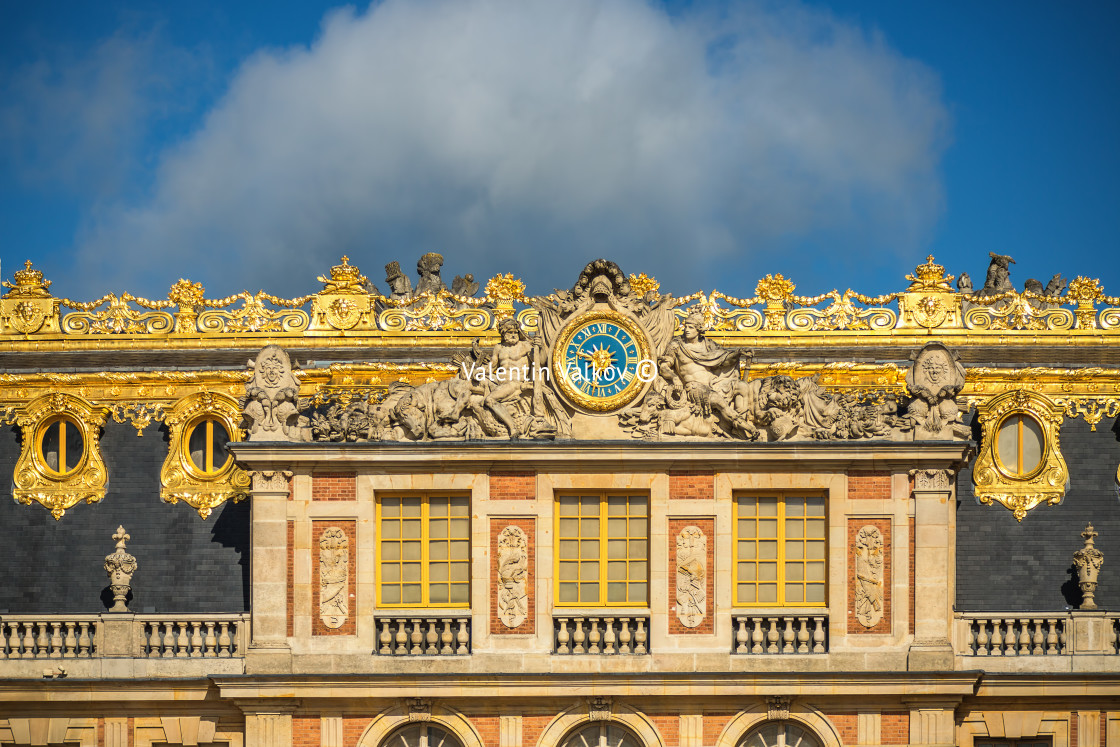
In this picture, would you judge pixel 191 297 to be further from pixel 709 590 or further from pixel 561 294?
pixel 709 590

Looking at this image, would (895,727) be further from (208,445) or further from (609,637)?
(208,445)

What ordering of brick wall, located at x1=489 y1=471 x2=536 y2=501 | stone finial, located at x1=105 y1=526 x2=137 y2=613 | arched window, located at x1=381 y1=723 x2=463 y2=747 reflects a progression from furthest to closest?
stone finial, located at x1=105 y1=526 x2=137 y2=613 → brick wall, located at x1=489 y1=471 x2=536 y2=501 → arched window, located at x1=381 y1=723 x2=463 y2=747

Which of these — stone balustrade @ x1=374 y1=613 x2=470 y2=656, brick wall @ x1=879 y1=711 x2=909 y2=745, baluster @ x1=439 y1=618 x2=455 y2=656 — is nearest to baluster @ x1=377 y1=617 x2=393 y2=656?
stone balustrade @ x1=374 y1=613 x2=470 y2=656

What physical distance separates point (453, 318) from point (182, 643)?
9.31 m

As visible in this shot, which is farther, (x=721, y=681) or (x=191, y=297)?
(x=191, y=297)

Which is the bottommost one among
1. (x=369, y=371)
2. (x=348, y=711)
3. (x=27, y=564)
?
(x=348, y=711)

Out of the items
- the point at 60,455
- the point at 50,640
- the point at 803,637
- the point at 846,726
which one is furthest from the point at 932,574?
the point at 60,455

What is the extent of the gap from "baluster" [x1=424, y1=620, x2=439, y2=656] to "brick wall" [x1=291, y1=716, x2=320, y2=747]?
2.63 m

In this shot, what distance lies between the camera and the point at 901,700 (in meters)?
41.6

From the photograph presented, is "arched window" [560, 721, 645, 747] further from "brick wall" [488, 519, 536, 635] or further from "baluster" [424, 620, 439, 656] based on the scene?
"baluster" [424, 620, 439, 656]

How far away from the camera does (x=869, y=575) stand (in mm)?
41938

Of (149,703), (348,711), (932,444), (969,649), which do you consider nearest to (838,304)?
(932,444)

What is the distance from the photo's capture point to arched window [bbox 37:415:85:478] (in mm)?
45562

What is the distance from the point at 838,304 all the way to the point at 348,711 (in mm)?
13902
